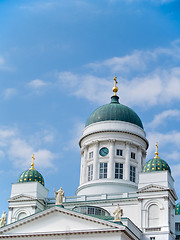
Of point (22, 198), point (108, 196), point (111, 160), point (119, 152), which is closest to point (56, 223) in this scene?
point (22, 198)

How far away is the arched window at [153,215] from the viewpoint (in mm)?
64125

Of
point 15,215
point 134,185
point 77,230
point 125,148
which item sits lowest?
point 77,230

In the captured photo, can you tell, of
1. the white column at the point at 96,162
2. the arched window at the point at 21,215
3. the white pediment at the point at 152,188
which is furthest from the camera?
the white column at the point at 96,162

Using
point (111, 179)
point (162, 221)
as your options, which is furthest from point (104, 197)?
point (162, 221)

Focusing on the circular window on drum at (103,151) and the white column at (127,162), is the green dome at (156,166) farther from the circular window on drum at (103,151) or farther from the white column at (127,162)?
the circular window on drum at (103,151)

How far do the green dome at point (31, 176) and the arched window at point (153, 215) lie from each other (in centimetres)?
1504

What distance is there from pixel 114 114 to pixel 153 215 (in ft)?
57.2

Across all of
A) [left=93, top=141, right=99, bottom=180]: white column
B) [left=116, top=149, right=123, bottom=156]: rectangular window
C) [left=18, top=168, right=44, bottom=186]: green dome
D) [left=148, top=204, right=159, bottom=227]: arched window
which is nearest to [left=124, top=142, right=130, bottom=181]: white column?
[left=116, top=149, right=123, bottom=156]: rectangular window

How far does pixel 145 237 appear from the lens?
63.1 m

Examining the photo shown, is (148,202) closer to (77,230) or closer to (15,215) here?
(77,230)

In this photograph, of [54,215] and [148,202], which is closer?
[54,215]

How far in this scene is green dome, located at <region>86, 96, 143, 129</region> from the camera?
77188 millimetres

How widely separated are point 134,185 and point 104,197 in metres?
5.12

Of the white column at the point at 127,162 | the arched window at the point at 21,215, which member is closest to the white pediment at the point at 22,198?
the arched window at the point at 21,215
